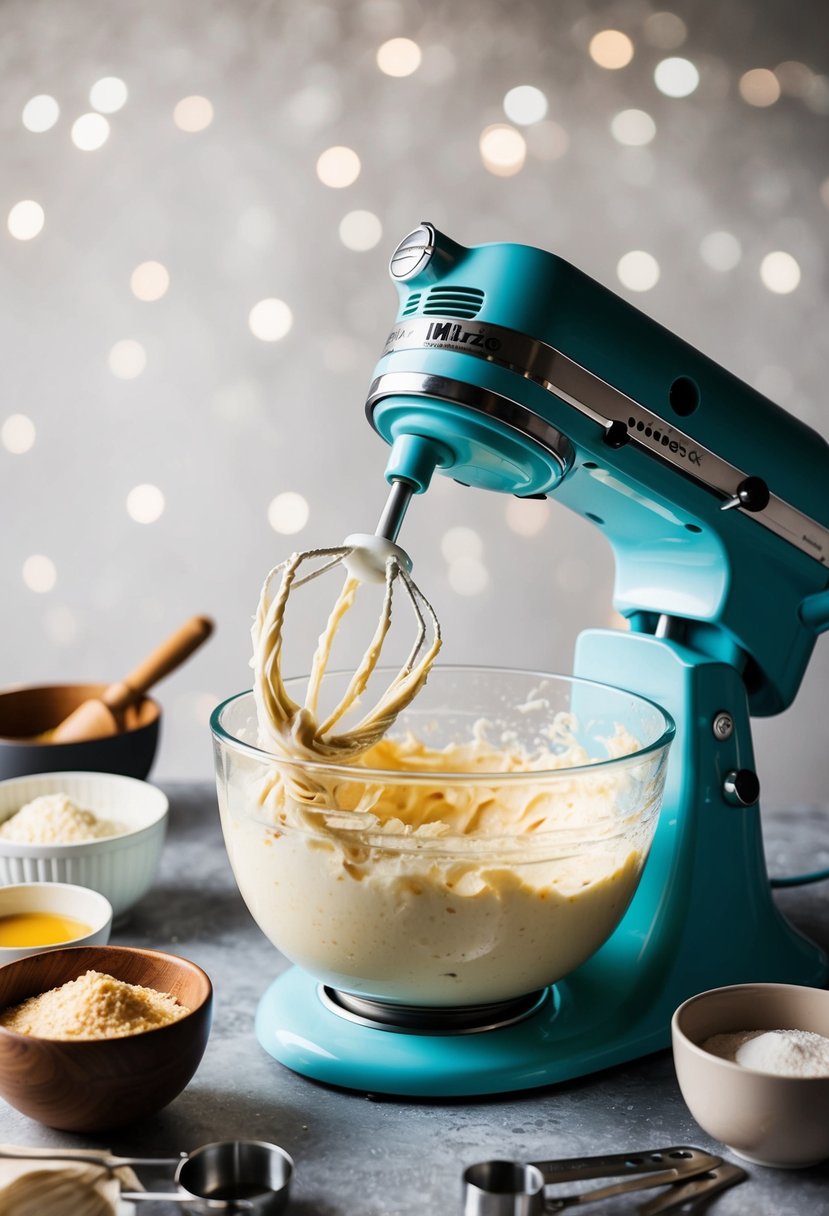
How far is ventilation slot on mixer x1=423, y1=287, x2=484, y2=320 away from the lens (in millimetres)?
801

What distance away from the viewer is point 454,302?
81 centimetres

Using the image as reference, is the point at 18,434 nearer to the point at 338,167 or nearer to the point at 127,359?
the point at 127,359

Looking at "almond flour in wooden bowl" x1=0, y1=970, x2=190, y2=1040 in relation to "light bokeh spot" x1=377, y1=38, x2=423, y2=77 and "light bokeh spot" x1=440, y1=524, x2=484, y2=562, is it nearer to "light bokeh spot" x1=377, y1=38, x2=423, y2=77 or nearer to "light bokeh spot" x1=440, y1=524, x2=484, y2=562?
"light bokeh spot" x1=440, y1=524, x2=484, y2=562

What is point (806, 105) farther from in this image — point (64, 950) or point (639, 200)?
point (64, 950)

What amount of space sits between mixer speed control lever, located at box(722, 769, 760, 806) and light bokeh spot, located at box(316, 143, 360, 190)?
128 cm

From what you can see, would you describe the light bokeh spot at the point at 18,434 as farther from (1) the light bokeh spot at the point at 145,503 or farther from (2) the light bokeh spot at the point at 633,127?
(2) the light bokeh spot at the point at 633,127

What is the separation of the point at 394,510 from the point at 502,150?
1.22m

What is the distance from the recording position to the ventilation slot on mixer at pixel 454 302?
801mm

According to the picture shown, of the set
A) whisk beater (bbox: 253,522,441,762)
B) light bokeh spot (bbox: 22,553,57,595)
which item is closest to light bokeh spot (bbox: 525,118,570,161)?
light bokeh spot (bbox: 22,553,57,595)

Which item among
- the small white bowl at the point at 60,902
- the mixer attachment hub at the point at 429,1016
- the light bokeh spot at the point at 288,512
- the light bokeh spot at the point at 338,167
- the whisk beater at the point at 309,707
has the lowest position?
the mixer attachment hub at the point at 429,1016

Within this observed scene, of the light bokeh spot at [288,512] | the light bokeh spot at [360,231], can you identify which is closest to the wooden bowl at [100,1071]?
the light bokeh spot at [288,512]

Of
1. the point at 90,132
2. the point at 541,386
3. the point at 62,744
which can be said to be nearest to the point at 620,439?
the point at 541,386

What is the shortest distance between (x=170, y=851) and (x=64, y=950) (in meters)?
0.46

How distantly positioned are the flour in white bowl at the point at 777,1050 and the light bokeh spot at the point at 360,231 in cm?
144
